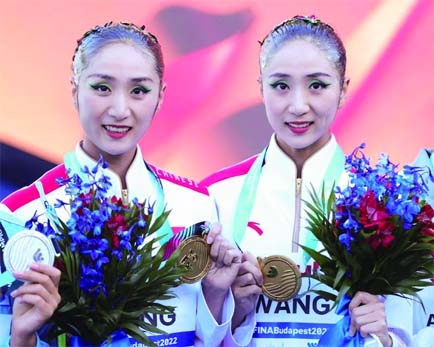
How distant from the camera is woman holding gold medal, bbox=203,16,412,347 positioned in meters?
3.97

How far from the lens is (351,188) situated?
3557 millimetres

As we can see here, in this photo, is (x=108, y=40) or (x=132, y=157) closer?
(x=108, y=40)

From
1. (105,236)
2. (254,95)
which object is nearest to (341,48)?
(254,95)

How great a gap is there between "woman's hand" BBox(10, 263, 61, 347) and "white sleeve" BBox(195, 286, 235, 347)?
30.5 inches

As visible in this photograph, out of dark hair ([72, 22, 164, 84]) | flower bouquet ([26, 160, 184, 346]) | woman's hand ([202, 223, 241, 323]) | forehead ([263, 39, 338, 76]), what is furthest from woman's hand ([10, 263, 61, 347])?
forehead ([263, 39, 338, 76])

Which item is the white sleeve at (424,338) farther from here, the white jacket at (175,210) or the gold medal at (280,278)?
the white jacket at (175,210)

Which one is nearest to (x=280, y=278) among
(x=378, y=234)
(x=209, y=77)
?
(x=378, y=234)

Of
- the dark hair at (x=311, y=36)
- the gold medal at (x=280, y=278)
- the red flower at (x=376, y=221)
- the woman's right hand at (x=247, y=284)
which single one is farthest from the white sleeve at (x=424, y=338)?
the dark hair at (x=311, y=36)

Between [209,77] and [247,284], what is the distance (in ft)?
3.24

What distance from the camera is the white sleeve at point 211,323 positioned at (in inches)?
154

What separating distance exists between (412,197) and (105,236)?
106 cm

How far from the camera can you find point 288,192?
416 cm

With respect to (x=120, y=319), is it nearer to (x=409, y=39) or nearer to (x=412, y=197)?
(x=412, y=197)

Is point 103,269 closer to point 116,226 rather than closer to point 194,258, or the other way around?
point 116,226
